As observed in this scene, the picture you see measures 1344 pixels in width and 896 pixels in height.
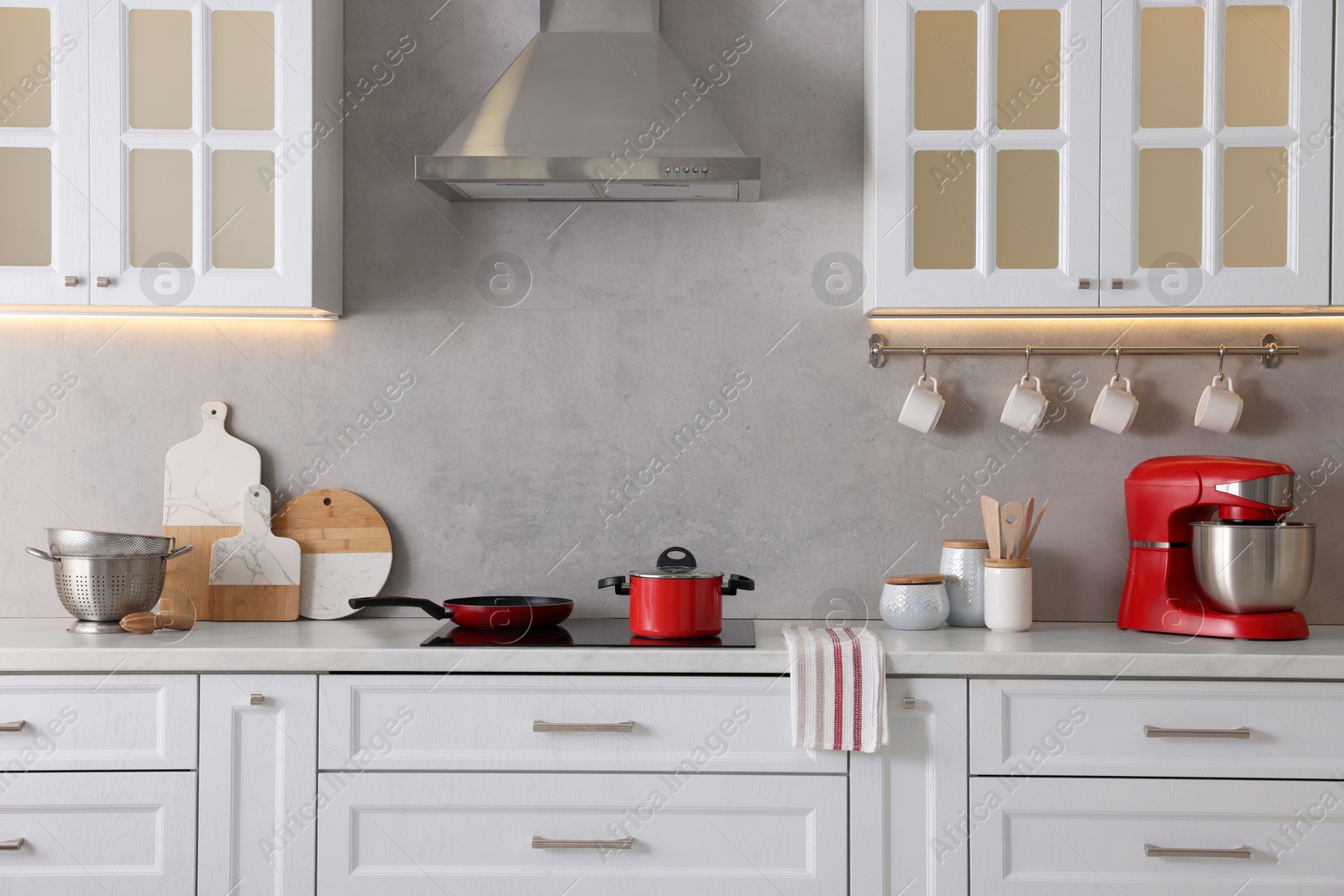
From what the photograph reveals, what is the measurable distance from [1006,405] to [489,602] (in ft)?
4.25

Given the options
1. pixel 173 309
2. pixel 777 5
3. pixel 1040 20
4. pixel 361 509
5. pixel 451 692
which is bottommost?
pixel 451 692

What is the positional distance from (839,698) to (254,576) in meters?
1.40

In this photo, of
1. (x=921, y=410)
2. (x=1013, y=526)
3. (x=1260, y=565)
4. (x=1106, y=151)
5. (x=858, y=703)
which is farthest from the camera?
(x=921, y=410)

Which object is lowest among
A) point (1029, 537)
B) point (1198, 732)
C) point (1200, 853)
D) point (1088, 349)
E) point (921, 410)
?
point (1200, 853)

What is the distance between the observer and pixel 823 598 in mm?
2334

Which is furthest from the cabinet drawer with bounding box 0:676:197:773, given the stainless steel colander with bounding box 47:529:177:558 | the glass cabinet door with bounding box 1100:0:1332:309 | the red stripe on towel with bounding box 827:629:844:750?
the glass cabinet door with bounding box 1100:0:1332:309

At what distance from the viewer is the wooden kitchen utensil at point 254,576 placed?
2.27m

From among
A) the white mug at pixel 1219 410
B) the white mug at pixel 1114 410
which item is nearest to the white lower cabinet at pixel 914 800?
the white mug at pixel 1114 410

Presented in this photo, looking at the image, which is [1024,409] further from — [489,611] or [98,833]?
[98,833]

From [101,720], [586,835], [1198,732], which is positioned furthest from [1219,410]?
[101,720]

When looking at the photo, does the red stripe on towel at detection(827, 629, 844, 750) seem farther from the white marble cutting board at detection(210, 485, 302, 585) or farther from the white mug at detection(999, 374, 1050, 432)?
the white marble cutting board at detection(210, 485, 302, 585)

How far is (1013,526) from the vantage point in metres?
2.16

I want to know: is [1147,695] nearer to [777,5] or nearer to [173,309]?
[777,5]

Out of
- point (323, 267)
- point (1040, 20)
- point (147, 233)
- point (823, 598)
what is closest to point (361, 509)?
point (323, 267)
